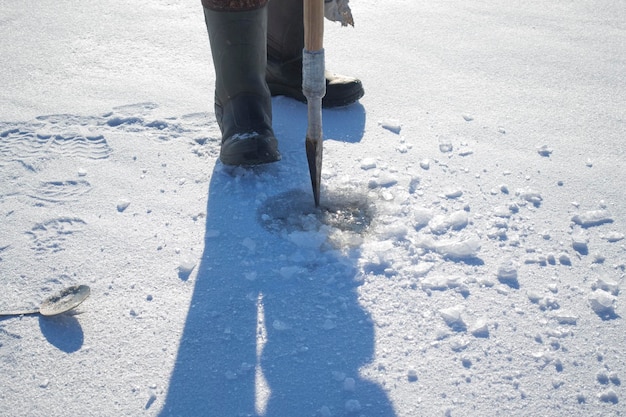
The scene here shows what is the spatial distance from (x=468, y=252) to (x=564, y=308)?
0.29 metres

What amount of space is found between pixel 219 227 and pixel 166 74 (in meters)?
1.16

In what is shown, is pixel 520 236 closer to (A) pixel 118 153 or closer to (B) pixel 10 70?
(A) pixel 118 153

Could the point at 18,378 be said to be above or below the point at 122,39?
below

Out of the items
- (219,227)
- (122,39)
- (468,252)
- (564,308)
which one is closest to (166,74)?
(122,39)

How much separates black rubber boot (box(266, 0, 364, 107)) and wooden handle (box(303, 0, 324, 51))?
0.78 meters

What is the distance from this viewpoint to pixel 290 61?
2.58 meters

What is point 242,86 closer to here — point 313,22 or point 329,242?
point 313,22

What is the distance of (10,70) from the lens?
2.86 meters

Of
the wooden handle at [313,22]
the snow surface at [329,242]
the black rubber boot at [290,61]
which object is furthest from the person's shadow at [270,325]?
the black rubber boot at [290,61]

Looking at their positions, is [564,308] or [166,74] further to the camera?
[166,74]

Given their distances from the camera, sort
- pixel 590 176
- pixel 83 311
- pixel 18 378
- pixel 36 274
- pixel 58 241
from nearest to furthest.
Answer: pixel 18 378
pixel 83 311
pixel 36 274
pixel 58 241
pixel 590 176

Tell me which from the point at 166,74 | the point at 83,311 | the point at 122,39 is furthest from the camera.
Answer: the point at 122,39

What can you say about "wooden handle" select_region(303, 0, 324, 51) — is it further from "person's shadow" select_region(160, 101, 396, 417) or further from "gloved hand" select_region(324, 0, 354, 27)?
"gloved hand" select_region(324, 0, 354, 27)

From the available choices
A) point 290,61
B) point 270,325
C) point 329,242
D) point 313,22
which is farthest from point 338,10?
point 270,325
